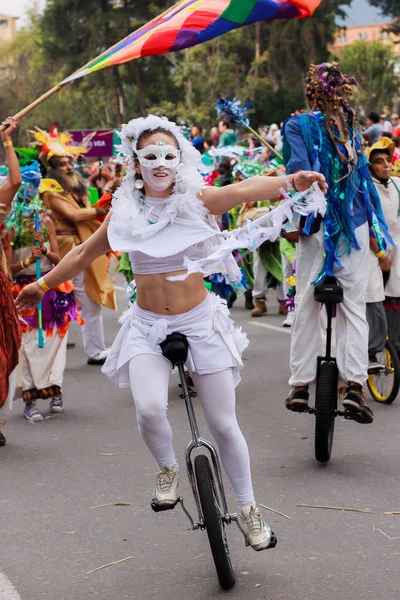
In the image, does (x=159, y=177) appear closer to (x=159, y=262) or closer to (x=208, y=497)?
(x=159, y=262)

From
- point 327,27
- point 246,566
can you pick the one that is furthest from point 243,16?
point 327,27

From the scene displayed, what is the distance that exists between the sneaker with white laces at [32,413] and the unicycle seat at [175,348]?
150 inches

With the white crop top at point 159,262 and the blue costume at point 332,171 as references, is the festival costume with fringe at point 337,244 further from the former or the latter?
the white crop top at point 159,262

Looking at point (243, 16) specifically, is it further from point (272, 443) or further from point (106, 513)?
point (106, 513)

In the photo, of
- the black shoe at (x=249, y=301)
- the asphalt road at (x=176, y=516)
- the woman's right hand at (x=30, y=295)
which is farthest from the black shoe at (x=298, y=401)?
the black shoe at (x=249, y=301)

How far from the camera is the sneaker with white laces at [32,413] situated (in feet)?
27.1

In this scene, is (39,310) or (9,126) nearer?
(9,126)

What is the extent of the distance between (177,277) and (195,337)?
269 millimetres

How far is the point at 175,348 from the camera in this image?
15.0ft

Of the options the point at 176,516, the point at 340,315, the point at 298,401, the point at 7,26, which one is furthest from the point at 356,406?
the point at 7,26

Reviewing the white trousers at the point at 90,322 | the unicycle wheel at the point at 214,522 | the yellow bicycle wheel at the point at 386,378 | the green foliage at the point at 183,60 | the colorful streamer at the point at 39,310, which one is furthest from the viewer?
the green foliage at the point at 183,60

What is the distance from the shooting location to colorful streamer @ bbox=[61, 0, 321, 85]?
7512mm

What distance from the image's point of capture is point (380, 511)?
18.1 ft

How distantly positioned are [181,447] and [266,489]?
1.22m
